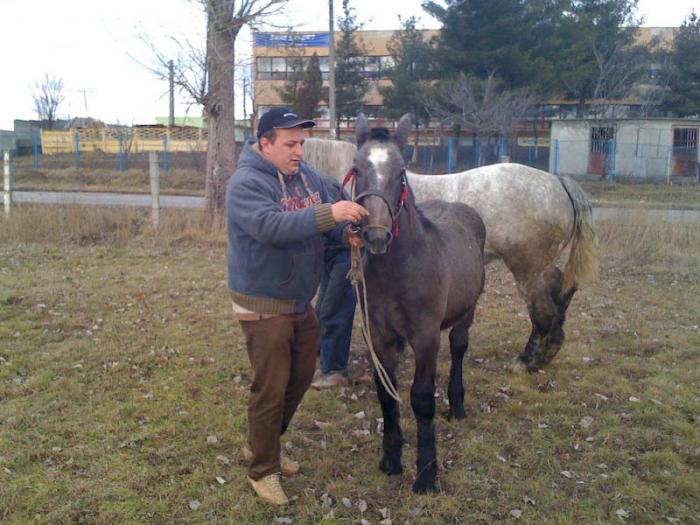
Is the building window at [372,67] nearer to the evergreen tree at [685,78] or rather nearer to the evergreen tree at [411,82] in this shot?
the evergreen tree at [411,82]

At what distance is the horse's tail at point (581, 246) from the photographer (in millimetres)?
5883

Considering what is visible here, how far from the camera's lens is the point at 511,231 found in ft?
19.5

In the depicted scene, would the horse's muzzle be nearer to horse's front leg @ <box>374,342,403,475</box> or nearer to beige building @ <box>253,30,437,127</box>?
horse's front leg @ <box>374,342,403,475</box>

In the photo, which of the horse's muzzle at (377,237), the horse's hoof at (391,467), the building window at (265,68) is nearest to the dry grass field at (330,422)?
the horse's hoof at (391,467)

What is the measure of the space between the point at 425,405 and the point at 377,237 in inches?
51.3

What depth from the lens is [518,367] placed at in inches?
223

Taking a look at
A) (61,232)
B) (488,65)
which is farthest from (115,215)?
(488,65)

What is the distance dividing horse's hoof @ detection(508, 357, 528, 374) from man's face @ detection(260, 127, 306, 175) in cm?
335

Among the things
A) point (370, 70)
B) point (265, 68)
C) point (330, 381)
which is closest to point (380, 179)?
point (330, 381)

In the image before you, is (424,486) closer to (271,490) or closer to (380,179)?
(271,490)

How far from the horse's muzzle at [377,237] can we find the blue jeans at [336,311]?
206 cm

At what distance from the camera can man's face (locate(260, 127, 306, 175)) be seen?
3.27m

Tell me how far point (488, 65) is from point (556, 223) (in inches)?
964

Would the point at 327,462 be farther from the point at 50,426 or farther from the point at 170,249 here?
the point at 170,249
